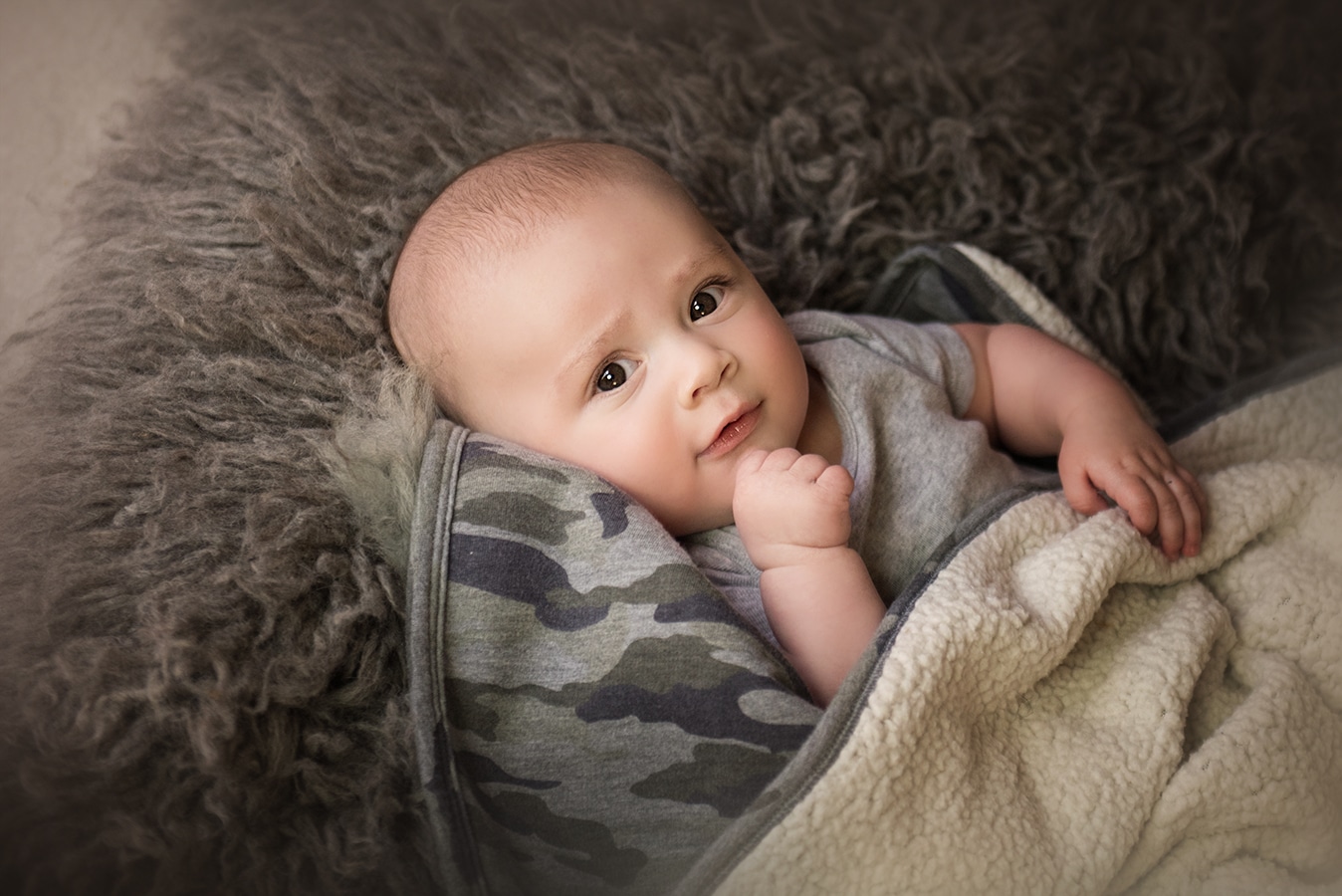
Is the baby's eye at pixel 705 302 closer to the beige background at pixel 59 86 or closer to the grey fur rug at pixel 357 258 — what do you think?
the grey fur rug at pixel 357 258

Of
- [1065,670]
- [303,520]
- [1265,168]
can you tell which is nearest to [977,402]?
[1065,670]

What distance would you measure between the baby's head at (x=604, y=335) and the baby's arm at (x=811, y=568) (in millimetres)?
55

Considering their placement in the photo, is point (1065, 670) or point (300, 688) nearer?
point (300, 688)

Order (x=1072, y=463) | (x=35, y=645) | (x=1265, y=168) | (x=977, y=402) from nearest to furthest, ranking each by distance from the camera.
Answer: (x=35, y=645), (x=1072, y=463), (x=977, y=402), (x=1265, y=168)

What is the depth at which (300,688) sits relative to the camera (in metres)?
0.76

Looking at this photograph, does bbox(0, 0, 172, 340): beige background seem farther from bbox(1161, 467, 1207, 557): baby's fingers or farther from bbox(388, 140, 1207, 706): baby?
bbox(1161, 467, 1207, 557): baby's fingers

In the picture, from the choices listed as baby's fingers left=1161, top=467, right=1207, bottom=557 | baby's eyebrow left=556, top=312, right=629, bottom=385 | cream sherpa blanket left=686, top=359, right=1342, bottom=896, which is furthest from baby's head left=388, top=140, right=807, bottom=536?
baby's fingers left=1161, top=467, right=1207, bottom=557

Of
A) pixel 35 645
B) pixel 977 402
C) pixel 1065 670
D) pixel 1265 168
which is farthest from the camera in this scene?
pixel 1265 168

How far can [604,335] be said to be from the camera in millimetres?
887

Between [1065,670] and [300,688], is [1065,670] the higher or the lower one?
the lower one

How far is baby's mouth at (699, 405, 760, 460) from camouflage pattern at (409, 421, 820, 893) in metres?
0.09

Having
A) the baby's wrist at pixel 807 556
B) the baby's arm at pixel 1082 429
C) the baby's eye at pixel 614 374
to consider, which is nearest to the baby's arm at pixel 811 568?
the baby's wrist at pixel 807 556

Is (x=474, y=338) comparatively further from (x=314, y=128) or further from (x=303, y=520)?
(x=314, y=128)

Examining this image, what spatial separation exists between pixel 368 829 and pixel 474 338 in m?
0.39
